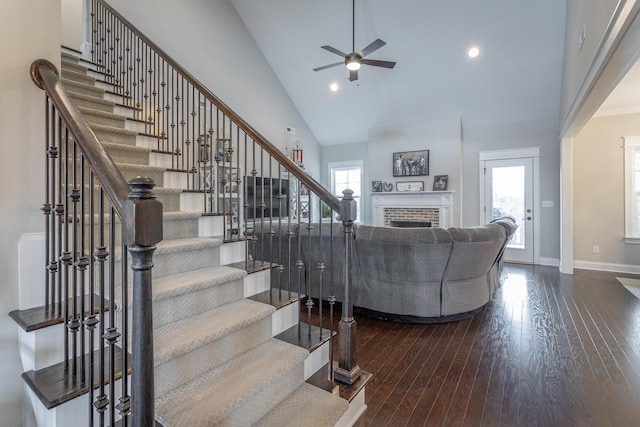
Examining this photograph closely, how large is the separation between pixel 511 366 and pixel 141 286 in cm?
257

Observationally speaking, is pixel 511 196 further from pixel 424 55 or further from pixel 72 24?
pixel 72 24

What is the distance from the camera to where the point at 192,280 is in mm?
1811

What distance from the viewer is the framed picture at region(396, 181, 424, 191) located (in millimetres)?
6809

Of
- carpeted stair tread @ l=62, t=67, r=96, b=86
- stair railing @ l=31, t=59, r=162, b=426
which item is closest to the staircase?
stair railing @ l=31, t=59, r=162, b=426

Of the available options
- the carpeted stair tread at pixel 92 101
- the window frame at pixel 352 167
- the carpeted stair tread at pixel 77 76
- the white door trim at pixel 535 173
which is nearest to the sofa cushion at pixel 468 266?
the white door trim at pixel 535 173

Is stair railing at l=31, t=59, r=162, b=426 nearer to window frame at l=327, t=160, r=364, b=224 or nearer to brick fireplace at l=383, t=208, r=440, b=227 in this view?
brick fireplace at l=383, t=208, r=440, b=227

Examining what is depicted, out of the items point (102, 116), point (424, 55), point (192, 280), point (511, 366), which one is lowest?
point (511, 366)

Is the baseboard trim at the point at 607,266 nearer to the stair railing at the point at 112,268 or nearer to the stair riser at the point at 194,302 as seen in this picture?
the stair riser at the point at 194,302

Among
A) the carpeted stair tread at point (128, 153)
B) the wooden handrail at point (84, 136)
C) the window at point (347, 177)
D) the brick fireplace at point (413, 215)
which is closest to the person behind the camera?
the wooden handrail at point (84, 136)

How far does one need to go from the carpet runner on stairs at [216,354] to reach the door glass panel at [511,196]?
5866mm

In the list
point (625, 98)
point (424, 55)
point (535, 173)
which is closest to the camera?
point (625, 98)

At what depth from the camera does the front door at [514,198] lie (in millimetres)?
6016

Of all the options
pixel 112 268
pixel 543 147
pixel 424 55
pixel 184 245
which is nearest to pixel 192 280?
pixel 184 245

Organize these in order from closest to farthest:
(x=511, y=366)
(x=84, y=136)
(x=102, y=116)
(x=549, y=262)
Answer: (x=84, y=136) < (x=511, y=366) < (x=102, y=116) < (x=549, y=262)
